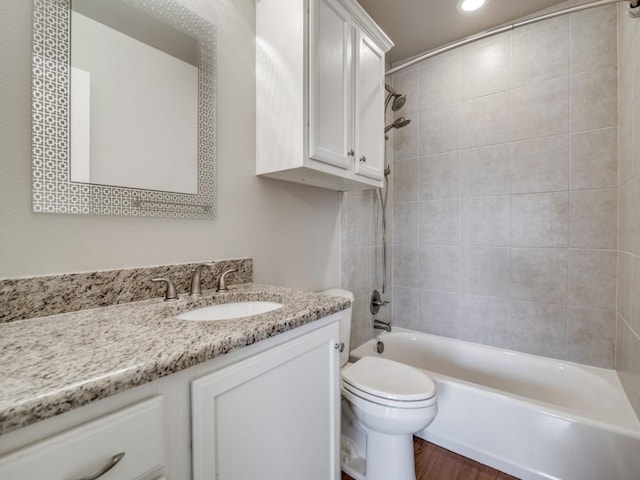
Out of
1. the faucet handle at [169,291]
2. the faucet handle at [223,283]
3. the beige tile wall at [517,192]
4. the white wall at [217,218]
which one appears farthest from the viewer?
the beige tile wall at [517,192]

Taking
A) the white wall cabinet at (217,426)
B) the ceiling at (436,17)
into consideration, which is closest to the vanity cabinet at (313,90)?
the ceiling at (436,17)

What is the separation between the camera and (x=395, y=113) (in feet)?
7.95

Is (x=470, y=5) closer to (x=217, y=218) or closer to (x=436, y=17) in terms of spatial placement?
(x=436, y=17)

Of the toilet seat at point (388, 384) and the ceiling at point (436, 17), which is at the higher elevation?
the ceiling at point (436, 17)

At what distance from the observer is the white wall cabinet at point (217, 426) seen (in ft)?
1.34

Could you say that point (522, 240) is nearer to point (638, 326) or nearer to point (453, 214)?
point (453, 214)

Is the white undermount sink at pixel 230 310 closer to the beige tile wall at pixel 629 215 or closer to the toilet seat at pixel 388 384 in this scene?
the toilet seat at pixel 388 384

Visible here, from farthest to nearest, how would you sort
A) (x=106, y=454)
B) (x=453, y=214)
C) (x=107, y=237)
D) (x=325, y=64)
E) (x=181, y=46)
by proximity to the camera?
1. (x=453, y=214)
2. (x=325, y=64)
3. (x=181, y=46)
4. (x=107, y=237)
5. (x=106, y=454)

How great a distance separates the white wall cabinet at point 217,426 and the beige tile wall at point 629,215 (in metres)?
1.39

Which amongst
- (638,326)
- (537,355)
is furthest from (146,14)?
(537,355)

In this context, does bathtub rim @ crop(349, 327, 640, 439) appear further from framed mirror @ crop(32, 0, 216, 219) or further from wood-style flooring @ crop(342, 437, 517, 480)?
framed mirror @ crop(32, 0, 216, 219)

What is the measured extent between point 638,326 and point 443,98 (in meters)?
1.81

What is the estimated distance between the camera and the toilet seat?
118cm

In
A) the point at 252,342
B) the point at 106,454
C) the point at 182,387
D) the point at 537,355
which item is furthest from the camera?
the point at 537,355
